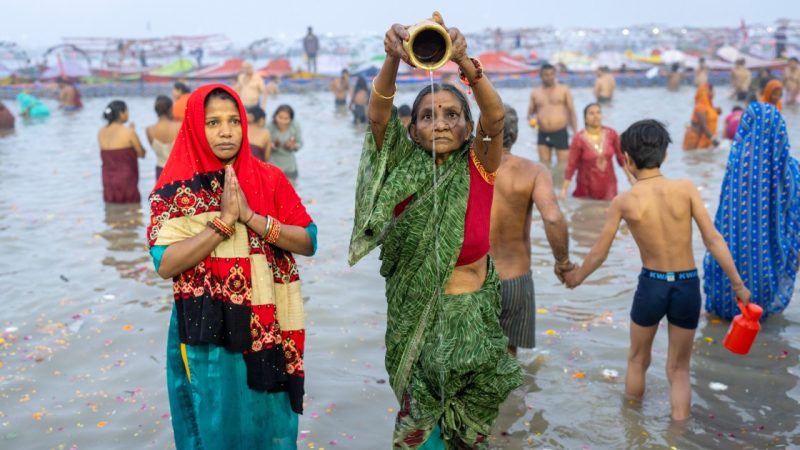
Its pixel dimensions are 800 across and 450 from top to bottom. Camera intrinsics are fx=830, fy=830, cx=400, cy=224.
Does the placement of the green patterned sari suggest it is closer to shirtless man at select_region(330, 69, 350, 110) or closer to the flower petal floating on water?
the flower petal floating on water

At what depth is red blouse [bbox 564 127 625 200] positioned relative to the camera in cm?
900

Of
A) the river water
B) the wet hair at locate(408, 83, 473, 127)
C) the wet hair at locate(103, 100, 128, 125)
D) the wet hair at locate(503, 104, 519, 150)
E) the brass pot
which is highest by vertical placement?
the brass pot

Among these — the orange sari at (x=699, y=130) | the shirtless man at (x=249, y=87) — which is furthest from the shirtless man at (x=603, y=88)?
the shirtless man at (x=249, y=87)

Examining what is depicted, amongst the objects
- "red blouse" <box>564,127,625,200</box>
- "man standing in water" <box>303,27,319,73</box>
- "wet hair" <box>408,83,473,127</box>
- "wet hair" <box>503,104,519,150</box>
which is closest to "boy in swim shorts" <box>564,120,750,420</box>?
"wet hair" <box>503,104,519,150</box>

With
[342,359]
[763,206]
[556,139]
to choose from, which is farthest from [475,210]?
[556,139]

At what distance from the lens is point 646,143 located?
13.5 feet

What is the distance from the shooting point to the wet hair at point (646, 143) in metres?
4.11

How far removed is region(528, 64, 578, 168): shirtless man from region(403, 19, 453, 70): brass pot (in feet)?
29.4

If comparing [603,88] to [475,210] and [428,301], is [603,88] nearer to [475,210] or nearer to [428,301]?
[475,210]

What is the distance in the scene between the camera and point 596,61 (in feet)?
Answer: 119

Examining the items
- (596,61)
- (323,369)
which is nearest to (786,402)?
(323,369)

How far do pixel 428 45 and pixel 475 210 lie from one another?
2.53 feet

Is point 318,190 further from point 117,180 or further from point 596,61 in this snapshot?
point 596,61

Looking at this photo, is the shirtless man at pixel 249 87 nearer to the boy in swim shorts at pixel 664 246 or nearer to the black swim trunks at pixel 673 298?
the boy in swim shorts at pixel 664 246
